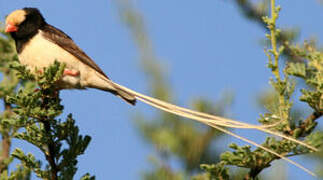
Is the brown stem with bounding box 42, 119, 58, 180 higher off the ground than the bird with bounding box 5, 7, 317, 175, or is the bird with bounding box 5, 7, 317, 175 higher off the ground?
the bird with bounding box 5, 7, 317, 175

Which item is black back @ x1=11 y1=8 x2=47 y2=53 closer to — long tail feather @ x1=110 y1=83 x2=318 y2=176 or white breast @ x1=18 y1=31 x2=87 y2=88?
white breast @ x1=18 y1=31 x2=87 y2=88

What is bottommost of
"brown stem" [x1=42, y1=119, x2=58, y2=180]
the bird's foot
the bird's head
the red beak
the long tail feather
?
"brown stem" [x1=42, y1=119, x2=58, y2=180]

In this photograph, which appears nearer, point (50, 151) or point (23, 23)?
point (50, 151)

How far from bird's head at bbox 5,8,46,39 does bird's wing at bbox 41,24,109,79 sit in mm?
103

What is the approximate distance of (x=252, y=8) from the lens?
3217mm

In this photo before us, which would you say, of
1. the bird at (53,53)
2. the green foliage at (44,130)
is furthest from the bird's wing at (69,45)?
the green foliage at (44,130)

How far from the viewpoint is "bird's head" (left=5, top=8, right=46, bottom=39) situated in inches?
160

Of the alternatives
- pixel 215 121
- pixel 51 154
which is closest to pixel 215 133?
pixel 215 121

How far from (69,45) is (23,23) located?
45 cm

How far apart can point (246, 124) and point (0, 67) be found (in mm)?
2678

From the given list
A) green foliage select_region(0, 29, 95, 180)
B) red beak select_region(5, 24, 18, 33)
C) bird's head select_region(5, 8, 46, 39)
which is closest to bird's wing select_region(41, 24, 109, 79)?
bird's head select_region(5, 8, 46, 39)

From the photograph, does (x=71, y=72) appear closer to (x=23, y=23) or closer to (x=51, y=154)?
(x=23, y=23)

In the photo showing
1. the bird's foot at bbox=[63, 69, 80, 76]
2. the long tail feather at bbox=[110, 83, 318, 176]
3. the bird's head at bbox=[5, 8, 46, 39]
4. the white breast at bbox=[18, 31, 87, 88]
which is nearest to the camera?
the long tail feather at bbox=[110, 83, 318, 176]

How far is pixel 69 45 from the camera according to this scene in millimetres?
4145
